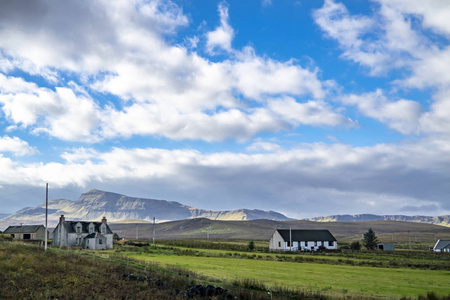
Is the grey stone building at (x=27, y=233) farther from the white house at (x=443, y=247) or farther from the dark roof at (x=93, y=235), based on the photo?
the white house at (x=443, y=247)

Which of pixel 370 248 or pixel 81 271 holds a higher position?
pixel 81 271

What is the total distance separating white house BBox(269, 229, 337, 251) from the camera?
104875mm

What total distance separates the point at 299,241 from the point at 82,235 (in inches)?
2282

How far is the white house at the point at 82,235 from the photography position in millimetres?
91750

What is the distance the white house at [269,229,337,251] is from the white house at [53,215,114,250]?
4499 centimetres

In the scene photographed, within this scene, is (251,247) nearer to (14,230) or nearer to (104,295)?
→ (14,230)

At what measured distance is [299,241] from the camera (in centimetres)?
10650

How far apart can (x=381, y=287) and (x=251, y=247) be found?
71187 millimetres

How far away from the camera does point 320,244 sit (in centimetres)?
10838

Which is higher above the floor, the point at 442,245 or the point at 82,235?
the point at 82,235

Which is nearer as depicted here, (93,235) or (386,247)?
(93,235)

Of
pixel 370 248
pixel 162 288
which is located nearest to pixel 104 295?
pixel 162 288

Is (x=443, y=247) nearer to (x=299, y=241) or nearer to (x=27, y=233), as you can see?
(x=299, y=241)

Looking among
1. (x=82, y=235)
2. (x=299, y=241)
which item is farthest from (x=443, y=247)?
(x=82, y=235)
